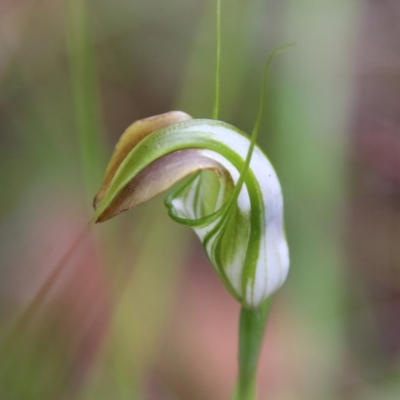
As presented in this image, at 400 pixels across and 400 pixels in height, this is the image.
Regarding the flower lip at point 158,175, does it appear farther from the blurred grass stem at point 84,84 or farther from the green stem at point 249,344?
the blurred grass stem at point 84,84

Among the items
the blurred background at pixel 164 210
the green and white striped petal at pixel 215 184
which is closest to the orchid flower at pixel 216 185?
the green and white striped petal at pixel 215 184

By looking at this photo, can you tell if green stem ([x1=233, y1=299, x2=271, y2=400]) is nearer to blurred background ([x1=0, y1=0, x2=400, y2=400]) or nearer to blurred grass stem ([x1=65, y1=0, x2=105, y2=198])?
blurred background ([x1=0, y1=0, x2=400, y2=400])

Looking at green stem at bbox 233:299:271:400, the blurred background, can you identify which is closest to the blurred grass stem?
the blurred background

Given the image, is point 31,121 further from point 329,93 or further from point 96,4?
point 329,93

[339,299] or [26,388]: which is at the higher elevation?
[339,299]

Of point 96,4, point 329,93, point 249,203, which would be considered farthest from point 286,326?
point 96,4

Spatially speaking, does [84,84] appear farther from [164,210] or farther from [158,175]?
[158,175]
